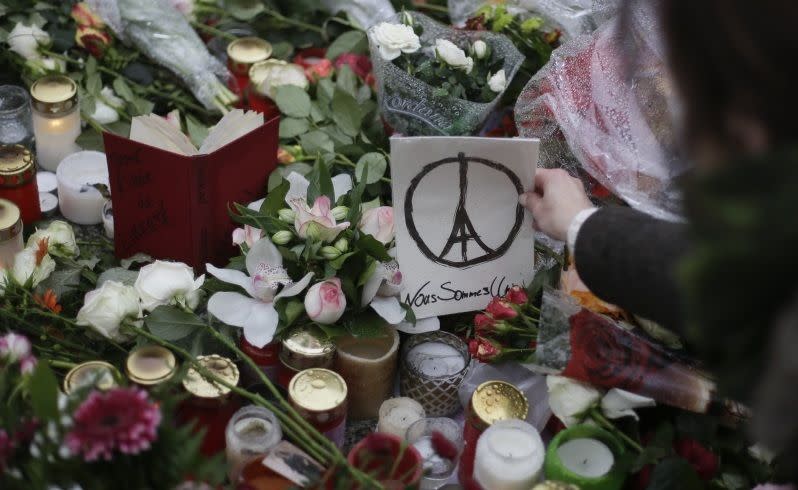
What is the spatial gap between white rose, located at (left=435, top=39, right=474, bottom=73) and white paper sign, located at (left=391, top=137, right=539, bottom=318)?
0.97 ft

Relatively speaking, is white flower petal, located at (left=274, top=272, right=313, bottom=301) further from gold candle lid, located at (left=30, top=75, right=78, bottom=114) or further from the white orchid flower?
gold candle lid, located at (left=30, top=75, right=78, bottom=114)

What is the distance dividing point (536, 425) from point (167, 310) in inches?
21.3

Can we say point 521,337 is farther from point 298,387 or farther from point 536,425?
point 298,387

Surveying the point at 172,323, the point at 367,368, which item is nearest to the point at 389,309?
the point at 367,368

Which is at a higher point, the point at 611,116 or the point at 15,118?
the point at 611,116

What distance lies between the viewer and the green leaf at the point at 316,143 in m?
1.60

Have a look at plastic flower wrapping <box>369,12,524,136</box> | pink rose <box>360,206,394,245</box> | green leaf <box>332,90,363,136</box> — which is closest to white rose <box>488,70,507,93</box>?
plastic flower wrapping <box>369,12,524,136</box>

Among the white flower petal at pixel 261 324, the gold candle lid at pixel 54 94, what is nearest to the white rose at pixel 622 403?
the white flower petal at pixel 261 324

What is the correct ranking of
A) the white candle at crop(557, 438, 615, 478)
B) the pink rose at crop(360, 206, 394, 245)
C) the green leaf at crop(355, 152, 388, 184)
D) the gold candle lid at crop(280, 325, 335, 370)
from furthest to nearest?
the green leaf at crop(355, 152, 388, 184), the pink rose at crop(360, 206, 394, 245), the gold candle lid at crop(280, 325, 335, 370), the white candle at crop(557, 438, 615, 478)

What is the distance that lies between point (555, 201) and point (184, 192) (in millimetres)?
538

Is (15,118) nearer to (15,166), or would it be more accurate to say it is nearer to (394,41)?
(15,166)

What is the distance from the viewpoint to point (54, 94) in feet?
5.18

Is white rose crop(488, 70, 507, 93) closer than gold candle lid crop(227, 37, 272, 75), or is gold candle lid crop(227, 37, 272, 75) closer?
white rose crop(488, 70, 507, 93)

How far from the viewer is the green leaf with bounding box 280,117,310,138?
163 centimetres
